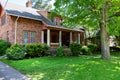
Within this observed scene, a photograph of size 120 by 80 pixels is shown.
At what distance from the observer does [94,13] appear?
641 inches

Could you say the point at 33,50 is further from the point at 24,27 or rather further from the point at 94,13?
the point at 94,13

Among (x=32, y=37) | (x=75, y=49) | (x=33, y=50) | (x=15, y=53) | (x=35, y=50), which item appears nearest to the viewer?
(x=15, y=53)

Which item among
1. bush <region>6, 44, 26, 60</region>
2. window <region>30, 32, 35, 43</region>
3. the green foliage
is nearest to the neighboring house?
window <region>30, 32, 35, 43</region>

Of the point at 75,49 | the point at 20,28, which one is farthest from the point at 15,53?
the point at 75,49

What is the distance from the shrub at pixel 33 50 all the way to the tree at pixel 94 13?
4.22 metres

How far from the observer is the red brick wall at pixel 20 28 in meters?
21.2

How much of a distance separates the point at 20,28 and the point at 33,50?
14.8 feet

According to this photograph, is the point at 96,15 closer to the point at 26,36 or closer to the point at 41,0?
the point at 26,36

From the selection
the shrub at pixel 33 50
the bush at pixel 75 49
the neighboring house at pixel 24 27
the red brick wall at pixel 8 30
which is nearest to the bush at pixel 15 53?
the shrub at pixel 33 50

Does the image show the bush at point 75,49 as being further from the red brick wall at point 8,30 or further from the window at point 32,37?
the red brick wall at point 8,30

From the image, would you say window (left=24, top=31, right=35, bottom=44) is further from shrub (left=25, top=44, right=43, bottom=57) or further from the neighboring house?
shrub (left=25, top=44, right=43, bottom=57)

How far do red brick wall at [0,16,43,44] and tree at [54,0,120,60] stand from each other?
623cm

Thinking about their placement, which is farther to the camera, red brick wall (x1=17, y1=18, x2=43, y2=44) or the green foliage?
red brick wall (x1=17, y1=18, x2=43, y2=44)

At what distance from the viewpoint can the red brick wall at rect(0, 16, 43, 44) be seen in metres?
21.2
